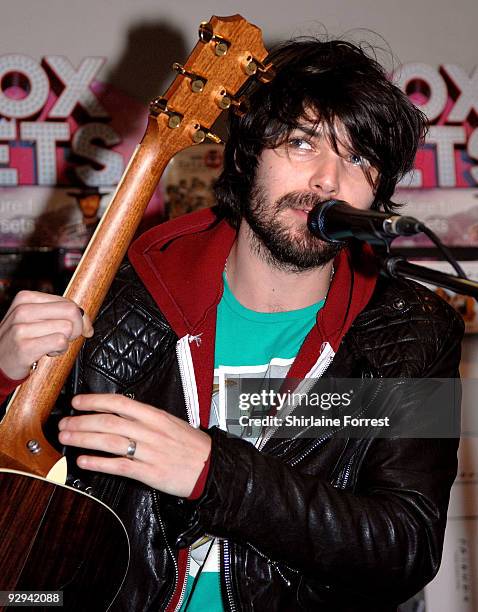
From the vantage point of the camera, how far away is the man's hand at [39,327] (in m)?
1.23

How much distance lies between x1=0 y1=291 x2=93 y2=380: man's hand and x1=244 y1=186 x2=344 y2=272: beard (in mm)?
544

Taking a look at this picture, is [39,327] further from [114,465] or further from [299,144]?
[299,144]

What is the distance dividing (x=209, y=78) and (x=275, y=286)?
530 millimetres

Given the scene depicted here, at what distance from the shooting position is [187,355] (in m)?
1.64

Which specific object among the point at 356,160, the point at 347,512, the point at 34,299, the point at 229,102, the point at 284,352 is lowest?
the point at 347,512

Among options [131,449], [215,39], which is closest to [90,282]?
[131,449]

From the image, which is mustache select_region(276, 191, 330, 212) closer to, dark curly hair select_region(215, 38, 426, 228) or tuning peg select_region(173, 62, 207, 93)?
dark curly hair select_region(215, 38, 426, 228)

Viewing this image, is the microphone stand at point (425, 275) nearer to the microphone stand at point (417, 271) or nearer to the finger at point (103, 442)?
the microphone stand at point (417, 271)

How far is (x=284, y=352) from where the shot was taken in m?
1.70

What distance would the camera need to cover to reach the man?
1372mm

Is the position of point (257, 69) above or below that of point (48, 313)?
above

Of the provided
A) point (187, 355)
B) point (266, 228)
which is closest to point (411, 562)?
point (187, 355)

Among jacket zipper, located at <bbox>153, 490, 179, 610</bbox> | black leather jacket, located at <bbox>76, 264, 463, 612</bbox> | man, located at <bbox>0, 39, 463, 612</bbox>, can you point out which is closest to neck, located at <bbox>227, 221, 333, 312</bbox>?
man, located at <bbox>0, 39, 463, 612</bbox>

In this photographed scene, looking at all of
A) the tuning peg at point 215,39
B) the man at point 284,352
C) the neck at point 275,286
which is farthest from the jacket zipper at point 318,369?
the tuning peg at point 215,39
